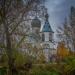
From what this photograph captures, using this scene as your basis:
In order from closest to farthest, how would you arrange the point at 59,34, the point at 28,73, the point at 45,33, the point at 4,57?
the point at 28,73 → the point at 4,57 → the point at 59,34 → the point at 45,33

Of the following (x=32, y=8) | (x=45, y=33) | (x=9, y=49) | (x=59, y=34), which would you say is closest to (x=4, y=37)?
(x=9, y=49)

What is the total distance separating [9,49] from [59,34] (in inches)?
749

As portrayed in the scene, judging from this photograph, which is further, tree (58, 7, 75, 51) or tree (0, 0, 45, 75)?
tree (58, 7, 75, 51)

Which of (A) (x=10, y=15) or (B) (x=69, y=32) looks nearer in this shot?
(A) (x=10, y=15)

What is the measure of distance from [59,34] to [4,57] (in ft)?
56.7

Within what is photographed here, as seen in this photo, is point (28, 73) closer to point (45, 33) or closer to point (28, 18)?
point (28, 18)

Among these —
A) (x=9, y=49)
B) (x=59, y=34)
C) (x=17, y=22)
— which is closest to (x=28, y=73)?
(x=9, y=49)

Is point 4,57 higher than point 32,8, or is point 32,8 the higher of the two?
point 32,8

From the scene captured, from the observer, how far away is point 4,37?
17578 millimetres

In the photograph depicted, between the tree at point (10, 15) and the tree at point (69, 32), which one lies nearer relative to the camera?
the tree at point (10, 15)

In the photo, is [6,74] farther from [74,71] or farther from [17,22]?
[74,71]

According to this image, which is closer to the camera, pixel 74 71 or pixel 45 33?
pixel 74 71

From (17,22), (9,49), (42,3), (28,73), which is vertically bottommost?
(28,73)

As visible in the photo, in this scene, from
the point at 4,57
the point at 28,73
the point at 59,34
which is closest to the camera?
the point at 28,73
